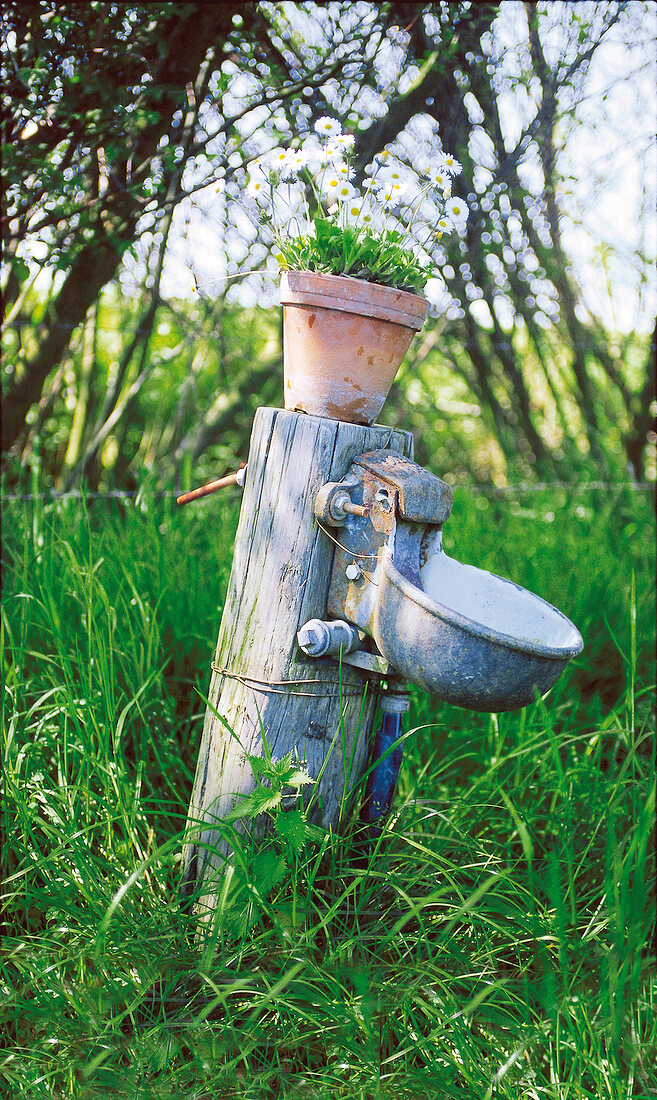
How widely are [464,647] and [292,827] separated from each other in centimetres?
39

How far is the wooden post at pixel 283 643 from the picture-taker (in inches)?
54.1

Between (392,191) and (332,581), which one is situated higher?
(392,191)

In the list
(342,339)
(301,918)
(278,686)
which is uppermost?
(342,339)

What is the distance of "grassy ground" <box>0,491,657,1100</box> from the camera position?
1.12 metres

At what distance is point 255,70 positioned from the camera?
2.44 meters

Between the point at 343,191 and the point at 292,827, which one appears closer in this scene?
the point at 292,827

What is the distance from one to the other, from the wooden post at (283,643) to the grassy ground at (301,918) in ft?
0.34

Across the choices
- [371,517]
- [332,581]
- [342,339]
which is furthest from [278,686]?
[342,339]

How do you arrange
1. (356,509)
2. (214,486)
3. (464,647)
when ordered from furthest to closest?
(214,486) < (356,509) < (464,647)

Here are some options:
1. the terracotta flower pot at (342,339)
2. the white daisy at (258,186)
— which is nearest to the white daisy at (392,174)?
the white daisy at (258,186)

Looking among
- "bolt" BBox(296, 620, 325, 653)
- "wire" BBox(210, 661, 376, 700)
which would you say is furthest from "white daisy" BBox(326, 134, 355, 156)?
"wire" BBox(210, 661, 376, 700)

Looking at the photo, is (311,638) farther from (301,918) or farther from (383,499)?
(301,918)

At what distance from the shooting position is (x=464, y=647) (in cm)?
121

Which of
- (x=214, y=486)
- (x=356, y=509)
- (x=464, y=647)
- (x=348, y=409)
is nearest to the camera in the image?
(x=464, y=647)
